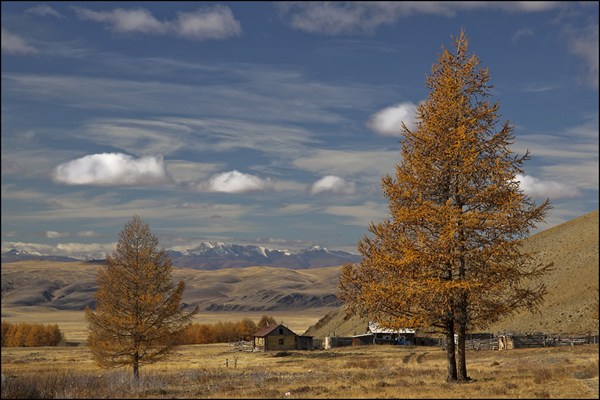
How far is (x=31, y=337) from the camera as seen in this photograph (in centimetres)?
13512

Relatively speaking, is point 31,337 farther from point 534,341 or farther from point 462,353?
point 462,353

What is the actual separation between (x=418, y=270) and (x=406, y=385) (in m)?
4.24

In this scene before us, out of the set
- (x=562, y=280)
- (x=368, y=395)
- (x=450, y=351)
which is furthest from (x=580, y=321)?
(x=368, y=395)

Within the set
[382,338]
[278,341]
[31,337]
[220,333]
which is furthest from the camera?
[220,333]

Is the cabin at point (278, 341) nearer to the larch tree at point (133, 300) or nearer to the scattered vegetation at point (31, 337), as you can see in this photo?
the scattered vegetation at point (31, 337)

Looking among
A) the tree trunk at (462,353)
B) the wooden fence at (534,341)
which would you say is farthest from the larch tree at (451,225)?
the wooden fence at (534,341)

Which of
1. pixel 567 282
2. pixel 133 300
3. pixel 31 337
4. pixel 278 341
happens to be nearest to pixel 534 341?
pixel 567 282

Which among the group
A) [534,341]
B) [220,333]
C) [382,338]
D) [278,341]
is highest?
[534,341]

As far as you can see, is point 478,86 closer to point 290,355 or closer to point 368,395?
point 368,395

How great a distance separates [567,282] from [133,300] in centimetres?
7577

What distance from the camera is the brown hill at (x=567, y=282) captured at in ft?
275

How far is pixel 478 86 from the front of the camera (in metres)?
24.7

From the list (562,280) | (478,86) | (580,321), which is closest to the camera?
(478,86)

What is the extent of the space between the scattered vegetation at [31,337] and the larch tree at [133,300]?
107 m
